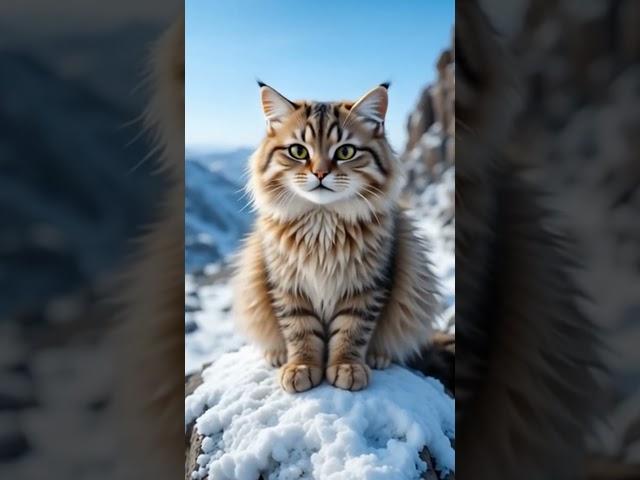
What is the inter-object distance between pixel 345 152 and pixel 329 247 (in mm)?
203

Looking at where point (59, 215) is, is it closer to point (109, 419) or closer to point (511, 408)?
point (109, 419)

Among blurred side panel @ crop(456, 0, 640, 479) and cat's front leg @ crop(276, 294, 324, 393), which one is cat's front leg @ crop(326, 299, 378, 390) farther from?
blurred side panel @ crop(456, 0, 640, 479)

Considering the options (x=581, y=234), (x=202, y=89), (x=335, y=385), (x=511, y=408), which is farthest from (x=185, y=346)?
→ (x=581, y=234)

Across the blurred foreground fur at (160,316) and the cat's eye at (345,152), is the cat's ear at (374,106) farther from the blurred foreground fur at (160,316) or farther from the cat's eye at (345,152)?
the blurred foreground fur at (160,316)

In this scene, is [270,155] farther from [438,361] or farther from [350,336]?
[438,361]

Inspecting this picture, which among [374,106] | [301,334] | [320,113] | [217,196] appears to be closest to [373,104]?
[374,106]

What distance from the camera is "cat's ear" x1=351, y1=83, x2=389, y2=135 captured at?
131 centimetres

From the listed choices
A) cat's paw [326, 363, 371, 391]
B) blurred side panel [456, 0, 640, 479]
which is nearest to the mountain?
cat's paw [326, 363, 371, 391]

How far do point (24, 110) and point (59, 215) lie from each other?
8.8 inches

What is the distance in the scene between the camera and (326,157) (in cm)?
128

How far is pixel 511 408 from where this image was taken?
1.41 m

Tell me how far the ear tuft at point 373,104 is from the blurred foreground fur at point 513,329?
18 cm

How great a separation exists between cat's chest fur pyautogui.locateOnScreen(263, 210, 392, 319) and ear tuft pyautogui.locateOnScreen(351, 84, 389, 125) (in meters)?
0.22

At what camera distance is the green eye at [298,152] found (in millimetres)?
1293
